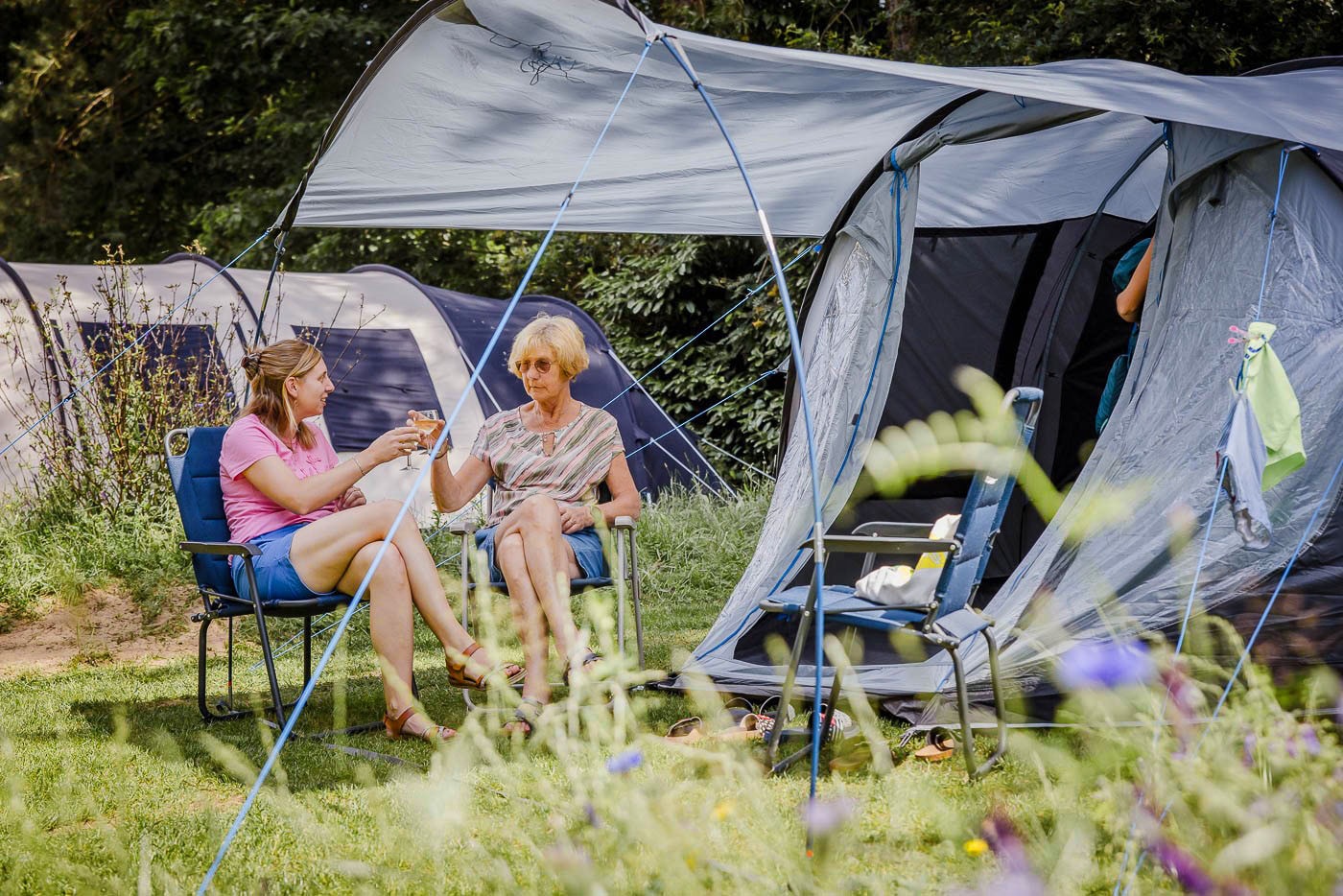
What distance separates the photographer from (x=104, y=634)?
15.6 ft

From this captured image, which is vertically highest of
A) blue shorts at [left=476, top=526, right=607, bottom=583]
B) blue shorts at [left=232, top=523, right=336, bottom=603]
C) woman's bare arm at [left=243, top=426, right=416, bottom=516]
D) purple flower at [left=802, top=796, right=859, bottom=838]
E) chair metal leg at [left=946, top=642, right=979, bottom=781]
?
purple flower at [left=802, top=796, right=859, bottom=838]

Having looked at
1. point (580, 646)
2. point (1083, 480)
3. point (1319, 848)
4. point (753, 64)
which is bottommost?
point (1083, 480)

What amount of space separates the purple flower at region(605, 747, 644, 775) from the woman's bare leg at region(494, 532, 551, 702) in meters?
2.12

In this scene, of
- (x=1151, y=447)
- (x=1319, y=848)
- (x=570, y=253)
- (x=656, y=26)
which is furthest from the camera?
(x=570, y=253)

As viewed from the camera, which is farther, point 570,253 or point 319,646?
point 570,253

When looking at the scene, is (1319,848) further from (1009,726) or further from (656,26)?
(656,26)

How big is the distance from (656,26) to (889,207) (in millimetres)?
1316

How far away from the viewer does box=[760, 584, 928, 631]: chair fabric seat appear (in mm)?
2684

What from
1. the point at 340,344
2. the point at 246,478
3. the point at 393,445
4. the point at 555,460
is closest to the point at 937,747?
the point at 555,460

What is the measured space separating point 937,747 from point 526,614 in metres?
1.12

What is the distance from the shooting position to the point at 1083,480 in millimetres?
3211

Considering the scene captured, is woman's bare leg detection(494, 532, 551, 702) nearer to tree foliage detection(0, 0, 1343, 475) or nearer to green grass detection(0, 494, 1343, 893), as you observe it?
green grass detection(0, 494, 1343, 893)

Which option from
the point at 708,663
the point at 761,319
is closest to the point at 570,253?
the point at 761,319

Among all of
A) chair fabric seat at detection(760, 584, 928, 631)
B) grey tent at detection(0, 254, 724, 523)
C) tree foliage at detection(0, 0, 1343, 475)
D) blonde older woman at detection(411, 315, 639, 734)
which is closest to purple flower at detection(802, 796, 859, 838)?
chair fabric seat at detection(760, 584, 928, 631)
